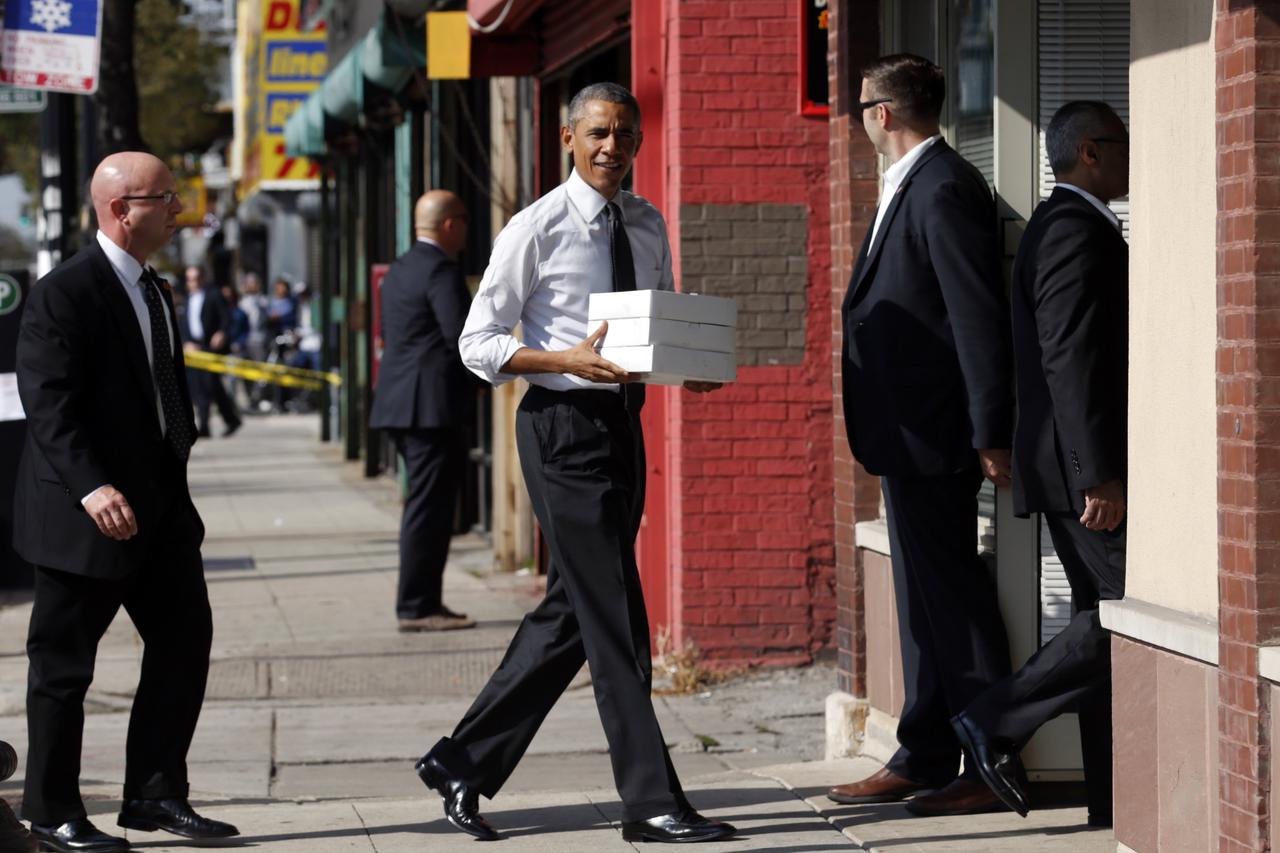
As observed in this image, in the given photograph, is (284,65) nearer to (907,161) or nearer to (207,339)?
(207,339)

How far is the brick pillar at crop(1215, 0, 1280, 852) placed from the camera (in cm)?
422

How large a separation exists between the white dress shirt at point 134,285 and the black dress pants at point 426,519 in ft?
14.3

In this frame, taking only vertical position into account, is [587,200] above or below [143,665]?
above

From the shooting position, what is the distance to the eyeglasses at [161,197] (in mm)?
5801

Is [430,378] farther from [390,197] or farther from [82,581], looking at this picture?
[390,197]

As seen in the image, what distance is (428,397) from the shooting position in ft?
33.5

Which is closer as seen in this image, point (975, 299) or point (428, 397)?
point (975, 299)

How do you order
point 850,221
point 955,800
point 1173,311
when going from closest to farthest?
point 1173,311
point 955,800
point 850,221

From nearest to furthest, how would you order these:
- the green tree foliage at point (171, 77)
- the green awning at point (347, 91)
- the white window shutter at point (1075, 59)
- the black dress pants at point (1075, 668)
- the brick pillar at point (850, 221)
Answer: the black dress pants at point (1075, 668), the white window shutter at point (1075, 59), the brick pillar at point (850, 221), the green awning at point (347, 91), the green tree foliage at point (171, 77)

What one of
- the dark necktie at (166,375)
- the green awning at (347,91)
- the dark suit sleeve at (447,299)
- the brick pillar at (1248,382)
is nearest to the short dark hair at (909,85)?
the brick pillar at (1248,382)

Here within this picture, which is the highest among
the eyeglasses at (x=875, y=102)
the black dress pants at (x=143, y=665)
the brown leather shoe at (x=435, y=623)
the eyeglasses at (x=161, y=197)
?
the eyeglasses at (x=875, y=102)

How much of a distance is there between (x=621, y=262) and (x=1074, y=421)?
124 cm

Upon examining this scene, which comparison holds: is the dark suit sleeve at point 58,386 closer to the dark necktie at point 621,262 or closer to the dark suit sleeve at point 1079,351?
the dark necktie at point 621,262

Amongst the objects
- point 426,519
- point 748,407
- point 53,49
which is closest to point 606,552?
point 748,407
